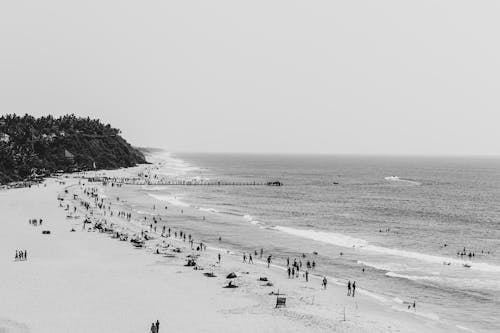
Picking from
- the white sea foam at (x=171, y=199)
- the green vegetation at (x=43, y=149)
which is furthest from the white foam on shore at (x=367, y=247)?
the green vegetation at (x=43, y=149)

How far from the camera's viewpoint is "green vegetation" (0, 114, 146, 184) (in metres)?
133

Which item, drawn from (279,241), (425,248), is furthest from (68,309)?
(425,248)

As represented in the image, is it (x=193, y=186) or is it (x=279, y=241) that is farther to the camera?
(x=193, y=186)

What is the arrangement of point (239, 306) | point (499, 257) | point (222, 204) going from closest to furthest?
point (239, 306) → point (499, 257) → point (222, 204)

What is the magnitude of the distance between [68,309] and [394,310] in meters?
23.7

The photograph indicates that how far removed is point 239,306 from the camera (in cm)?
3516

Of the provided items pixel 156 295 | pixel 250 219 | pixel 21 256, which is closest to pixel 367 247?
pixel 250 219

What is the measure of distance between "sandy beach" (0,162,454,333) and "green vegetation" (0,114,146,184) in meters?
80.5

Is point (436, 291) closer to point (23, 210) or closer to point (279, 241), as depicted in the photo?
point (279, 241)

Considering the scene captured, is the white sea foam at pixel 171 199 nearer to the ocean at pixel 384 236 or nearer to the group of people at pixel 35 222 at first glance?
the ocean at pixel 384 236

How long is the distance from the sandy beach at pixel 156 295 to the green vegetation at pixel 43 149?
8048 cm

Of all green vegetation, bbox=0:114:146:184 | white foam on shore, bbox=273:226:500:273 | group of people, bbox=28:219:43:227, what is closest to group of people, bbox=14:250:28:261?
group of people, bbox=28:219:43:227

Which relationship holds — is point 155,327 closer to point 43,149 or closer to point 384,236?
point 384,236

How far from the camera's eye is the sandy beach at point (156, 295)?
3103 centimetres
